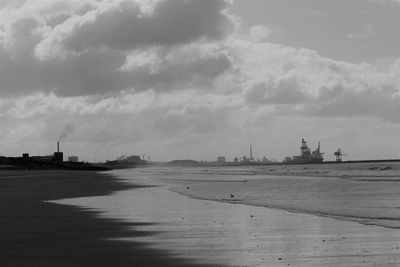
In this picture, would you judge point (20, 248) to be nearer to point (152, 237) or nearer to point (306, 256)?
point (152, 237)

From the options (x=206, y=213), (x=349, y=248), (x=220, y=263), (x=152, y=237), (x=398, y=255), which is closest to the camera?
(x=220, y=263)

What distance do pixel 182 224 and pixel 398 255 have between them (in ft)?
26.5

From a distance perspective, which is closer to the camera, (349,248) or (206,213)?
(349,248)

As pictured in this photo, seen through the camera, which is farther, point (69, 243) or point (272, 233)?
point (272, 233)

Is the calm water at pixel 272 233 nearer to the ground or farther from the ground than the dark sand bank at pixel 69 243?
nearer to the ground

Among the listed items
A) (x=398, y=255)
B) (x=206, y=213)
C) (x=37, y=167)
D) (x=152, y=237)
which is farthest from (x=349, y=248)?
(x=37, y=167)

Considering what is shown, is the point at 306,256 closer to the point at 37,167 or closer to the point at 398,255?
the point at 398,255

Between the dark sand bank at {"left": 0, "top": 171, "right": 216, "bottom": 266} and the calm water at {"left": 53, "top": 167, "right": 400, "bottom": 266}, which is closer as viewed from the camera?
the dark sand bank at {"left": 0, "top": 171, "right": 216, "bottom": 266}

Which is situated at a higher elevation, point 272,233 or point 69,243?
point 69,243

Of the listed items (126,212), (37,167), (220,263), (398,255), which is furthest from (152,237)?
(37,167)

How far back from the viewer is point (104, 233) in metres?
16.7

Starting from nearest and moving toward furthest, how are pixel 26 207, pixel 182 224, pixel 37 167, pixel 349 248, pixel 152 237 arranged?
pixel 349 248 → pixel 152 237 → pixel 182 224 → pixel 26 207 → pixel 37 167

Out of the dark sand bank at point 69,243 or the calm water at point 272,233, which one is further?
the calm water at point 272,233

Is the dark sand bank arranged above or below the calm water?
above
